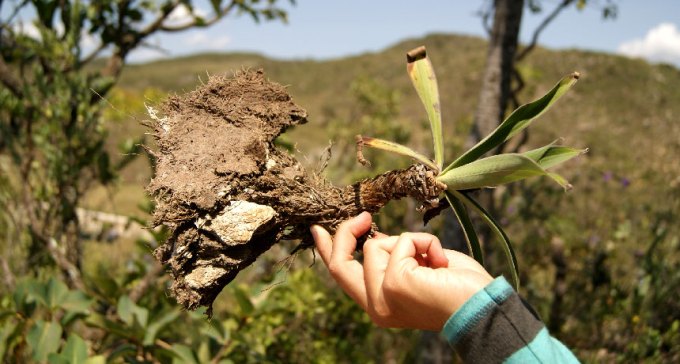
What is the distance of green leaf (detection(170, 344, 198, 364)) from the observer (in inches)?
74.2

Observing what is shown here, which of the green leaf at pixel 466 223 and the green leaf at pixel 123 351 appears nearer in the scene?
the green leaf at pixel 466 223

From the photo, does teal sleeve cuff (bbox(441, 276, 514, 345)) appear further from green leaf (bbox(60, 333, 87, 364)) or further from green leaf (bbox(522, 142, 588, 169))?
green leaf (bbox(60, 333, 87, 364))

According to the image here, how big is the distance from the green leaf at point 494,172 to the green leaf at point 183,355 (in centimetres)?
128

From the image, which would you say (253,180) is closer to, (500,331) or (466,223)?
(466,223)

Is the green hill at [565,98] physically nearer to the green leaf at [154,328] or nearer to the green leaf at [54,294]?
the green leaf at [154,328]

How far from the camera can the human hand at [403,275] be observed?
0.96 metres

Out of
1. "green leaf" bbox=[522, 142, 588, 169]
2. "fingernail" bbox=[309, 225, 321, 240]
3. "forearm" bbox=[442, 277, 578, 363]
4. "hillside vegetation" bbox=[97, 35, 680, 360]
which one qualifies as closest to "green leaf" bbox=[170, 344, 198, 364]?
"hillside vegetation" bbox=[97, 35, 680, 360]

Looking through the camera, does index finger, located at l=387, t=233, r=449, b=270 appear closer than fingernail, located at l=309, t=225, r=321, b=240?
Yes

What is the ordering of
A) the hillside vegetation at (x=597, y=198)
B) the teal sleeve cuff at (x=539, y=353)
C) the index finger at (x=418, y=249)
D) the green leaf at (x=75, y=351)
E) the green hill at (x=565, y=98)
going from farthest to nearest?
1. the green hill at (x=565, y=98)
2. the hillside vegetation at (x=597, y=198)
3. the green leaf at (x=75, y=351)
4. the index finger at (x=418, y=249)
5. the teal sleeve cuff at (x=539, y=353)

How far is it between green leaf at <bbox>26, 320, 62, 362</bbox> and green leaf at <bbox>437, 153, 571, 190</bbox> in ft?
4.82

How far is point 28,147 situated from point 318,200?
5.80ft

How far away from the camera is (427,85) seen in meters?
1.22

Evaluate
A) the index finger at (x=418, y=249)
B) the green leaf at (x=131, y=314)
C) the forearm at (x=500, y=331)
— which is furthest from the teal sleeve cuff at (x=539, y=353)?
the green leaf at (x=131, y=314)

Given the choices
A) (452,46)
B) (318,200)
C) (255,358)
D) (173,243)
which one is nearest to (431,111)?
(318,200)
